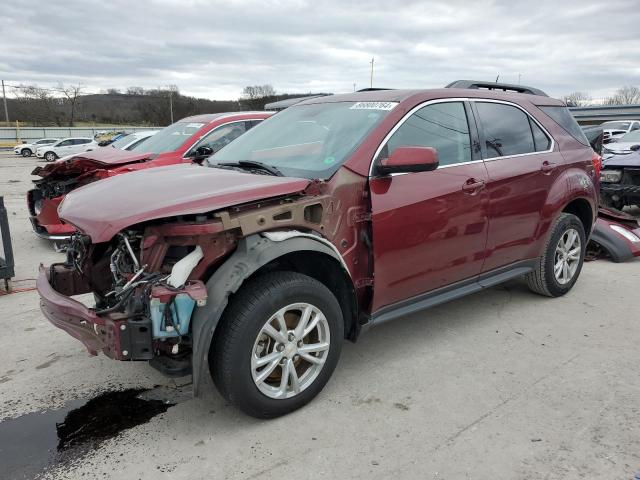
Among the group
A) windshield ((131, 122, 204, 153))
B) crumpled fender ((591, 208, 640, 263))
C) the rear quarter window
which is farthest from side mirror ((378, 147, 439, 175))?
windshield ((131, 122, 204, 153))

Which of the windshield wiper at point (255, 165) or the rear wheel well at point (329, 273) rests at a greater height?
the windshield wiper at point (255, 165)

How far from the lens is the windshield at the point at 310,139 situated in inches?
128

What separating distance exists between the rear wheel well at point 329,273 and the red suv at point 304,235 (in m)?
0.01

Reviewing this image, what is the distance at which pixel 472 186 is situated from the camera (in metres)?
3.70

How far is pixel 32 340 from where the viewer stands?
4020mm

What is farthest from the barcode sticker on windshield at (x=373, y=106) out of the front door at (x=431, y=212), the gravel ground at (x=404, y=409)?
the gravel ground at (x=404, y=409)

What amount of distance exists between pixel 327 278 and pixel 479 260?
1.42 metres

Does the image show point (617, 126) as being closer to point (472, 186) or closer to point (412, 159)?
point (472, 186)

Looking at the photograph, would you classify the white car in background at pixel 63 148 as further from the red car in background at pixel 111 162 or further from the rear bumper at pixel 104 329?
the rear bumper at pixel 104 329

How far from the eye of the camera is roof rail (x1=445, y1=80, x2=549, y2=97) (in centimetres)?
435

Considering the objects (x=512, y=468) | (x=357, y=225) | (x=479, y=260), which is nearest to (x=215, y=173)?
(x=357, y=225)

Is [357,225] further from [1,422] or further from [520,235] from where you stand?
[1,422]

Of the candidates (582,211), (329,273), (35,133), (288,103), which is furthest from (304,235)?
(35,133)

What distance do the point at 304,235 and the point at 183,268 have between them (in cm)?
71
